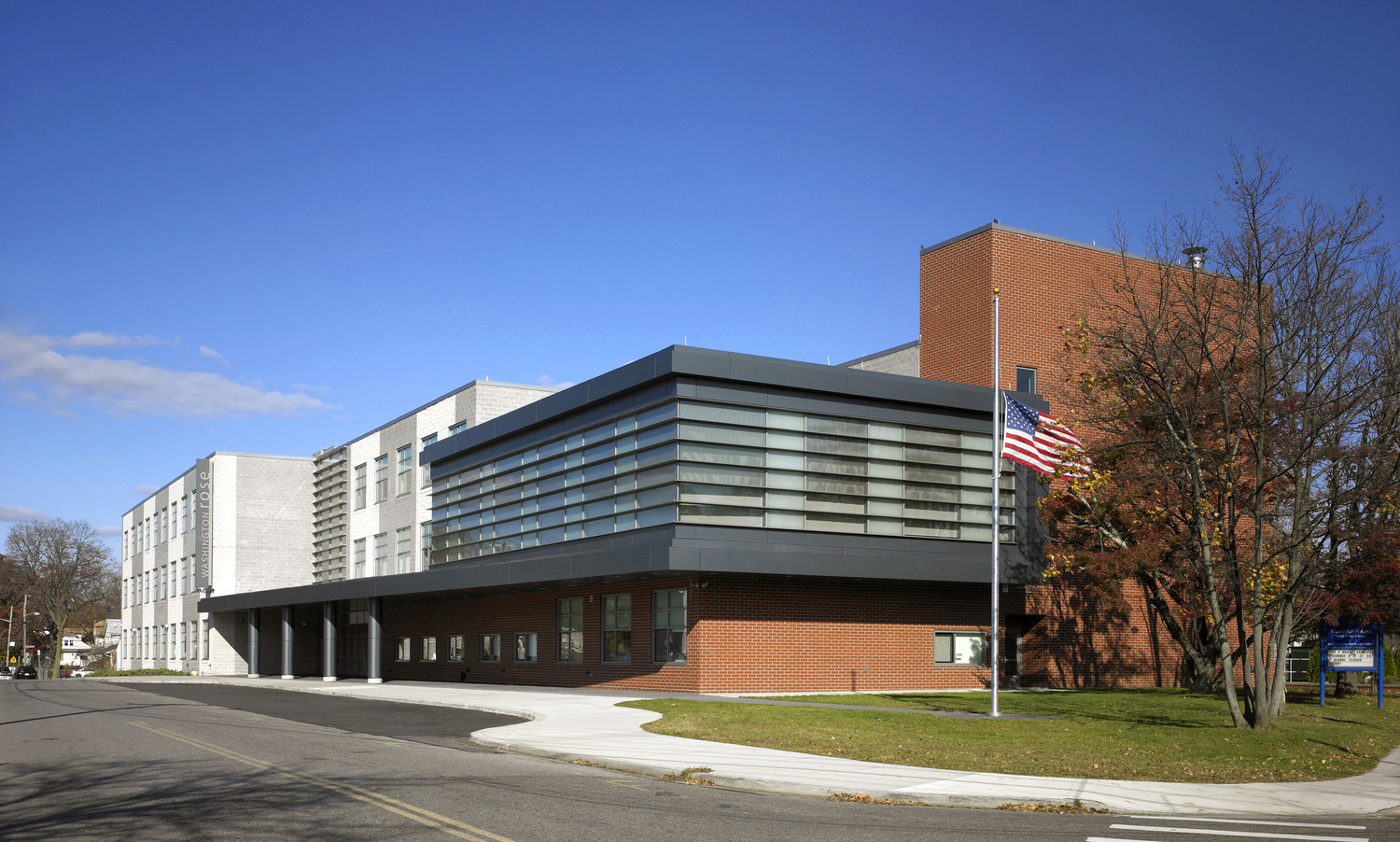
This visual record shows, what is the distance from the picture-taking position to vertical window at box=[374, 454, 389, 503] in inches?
2175

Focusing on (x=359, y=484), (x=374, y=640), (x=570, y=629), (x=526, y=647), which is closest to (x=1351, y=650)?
(x=570, y=629)

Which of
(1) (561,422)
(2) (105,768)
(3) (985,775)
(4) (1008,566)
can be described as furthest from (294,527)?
(3) (985,775)

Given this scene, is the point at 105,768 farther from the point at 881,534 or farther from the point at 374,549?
the point at 374,549

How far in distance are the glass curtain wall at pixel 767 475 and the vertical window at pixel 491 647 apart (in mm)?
6776

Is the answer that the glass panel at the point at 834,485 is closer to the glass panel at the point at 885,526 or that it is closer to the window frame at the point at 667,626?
the glass panel at the point at 885,526

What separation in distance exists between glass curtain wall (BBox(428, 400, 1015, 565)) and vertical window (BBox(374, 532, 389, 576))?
2068 cm

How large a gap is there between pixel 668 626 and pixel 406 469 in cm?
2471

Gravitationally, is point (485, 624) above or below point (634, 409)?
below

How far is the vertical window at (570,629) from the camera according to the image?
3650 centimetres

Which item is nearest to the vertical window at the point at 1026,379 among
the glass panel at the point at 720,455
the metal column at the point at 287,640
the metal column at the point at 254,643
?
the glass panel at the point at 720,455

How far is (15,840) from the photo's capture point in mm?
9938

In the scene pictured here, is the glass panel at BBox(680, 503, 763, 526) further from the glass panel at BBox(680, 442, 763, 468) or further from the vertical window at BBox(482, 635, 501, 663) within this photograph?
the vertical window at BBox(482, 635, 501, 663)

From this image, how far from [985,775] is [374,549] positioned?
4638 cm

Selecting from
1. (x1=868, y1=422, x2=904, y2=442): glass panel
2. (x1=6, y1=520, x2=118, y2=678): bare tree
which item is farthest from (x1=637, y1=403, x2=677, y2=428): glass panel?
(x1=6, y1=520, x2=118, y2=678): bare tree
